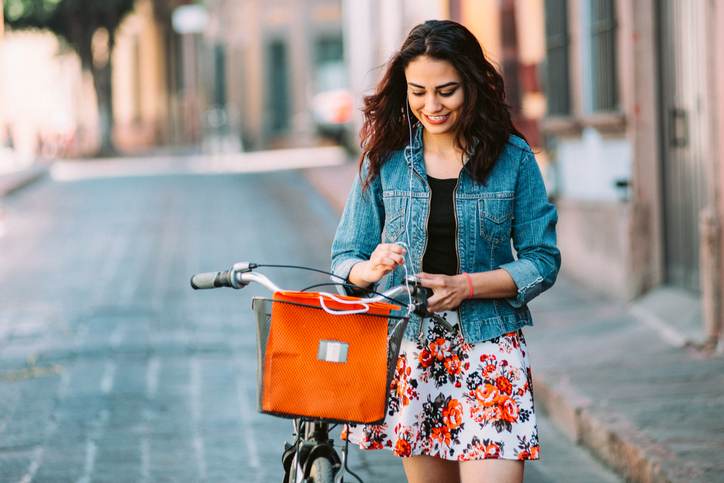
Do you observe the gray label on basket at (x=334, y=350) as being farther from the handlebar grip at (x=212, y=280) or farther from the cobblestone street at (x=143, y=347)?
the cobblestone street at (x=143, y=347)

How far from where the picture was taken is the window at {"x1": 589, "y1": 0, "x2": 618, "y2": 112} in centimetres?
1152

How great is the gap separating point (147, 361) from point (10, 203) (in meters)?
14.6

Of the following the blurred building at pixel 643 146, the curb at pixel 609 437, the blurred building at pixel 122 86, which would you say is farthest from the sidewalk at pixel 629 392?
the blurred building at pixel 122 86

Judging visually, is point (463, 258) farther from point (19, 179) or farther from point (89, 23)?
point (89, 23)

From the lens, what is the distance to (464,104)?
12.9 ft

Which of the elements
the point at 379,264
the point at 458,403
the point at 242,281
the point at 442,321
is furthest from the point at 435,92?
the point at 458,403

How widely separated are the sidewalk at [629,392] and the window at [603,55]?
1832 millimetres

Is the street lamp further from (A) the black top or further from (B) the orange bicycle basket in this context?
(B) the orange bicycle basket

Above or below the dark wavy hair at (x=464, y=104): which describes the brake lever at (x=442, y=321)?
below

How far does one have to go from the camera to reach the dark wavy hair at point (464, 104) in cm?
Answer: 389

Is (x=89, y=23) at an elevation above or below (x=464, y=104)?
above

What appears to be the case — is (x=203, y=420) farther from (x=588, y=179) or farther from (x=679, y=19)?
(x=588, y=179)

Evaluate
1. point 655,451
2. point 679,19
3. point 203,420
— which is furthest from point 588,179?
point 655,451

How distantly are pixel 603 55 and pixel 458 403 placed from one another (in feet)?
27.0
